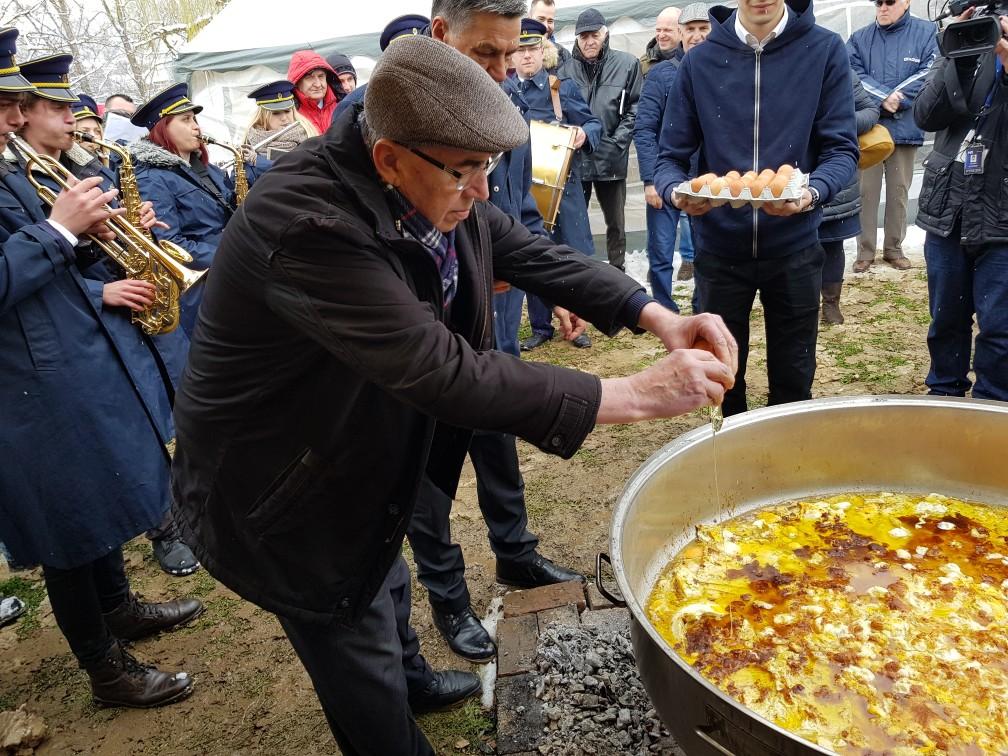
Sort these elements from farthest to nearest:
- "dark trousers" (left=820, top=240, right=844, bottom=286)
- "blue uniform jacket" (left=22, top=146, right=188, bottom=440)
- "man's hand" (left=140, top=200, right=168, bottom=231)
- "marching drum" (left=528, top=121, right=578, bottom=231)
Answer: "dark trousers" (left=820, top=240, right=844, bottom=286), "marching drum" (left=528, top=121, right=578, bottom=231), "man's hand" (left=140, top=200, right=168, bottom=231), "blue uniform jacket" (left=22, top=146, right=188, bottom=440)

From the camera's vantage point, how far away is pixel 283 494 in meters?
1.82

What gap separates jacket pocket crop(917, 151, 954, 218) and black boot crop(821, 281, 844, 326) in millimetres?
2384

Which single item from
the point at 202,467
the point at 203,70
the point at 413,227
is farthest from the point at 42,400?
the point at 203,70

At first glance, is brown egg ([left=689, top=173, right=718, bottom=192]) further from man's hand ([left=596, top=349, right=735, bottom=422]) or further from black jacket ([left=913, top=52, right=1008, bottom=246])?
man's hand ([left=596, top=349, right=735, bottom=422])

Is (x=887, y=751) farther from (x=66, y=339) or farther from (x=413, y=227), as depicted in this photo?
(x=66, y=339)

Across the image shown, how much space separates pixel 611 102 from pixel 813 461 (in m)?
5.77

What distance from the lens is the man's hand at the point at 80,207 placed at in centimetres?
281

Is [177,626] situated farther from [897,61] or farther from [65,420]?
[897,61]

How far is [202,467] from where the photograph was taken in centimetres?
193

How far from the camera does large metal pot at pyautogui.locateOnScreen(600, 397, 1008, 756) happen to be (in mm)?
2373

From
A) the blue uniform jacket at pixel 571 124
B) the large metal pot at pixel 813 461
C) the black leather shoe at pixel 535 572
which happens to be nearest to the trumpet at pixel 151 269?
the black leather shoe at pixel 535 572

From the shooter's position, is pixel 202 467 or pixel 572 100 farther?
pixel 572 100

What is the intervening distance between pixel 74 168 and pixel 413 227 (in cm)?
267

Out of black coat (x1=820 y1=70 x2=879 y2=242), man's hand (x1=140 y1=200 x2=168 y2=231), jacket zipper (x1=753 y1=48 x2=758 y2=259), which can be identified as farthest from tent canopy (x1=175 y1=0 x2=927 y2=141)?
man's hand (x1=140 y1=200 x2=168 y2=231)
